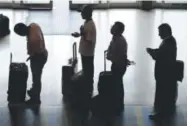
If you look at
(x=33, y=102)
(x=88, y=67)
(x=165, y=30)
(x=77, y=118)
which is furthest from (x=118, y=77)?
(x=33, y=102)

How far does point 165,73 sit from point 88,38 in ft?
5.19

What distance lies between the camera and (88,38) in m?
9.88

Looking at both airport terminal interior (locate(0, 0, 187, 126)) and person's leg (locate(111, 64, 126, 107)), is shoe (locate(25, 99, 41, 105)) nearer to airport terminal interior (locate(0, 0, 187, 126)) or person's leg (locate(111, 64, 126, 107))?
airport terminal interior (locate(0, 0, 187, 126))

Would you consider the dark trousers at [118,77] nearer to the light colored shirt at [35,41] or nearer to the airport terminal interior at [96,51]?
the airport terminal interior at [96,51]

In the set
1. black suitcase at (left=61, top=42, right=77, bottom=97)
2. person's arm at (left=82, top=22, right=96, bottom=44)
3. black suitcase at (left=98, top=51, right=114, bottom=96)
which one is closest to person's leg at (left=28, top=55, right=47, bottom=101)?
black suitcase at (left=61, top=42, right=77, bottom=97)

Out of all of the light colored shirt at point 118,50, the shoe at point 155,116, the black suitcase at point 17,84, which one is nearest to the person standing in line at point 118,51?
the light colored shirt at point 118,50

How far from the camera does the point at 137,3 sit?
22.8m

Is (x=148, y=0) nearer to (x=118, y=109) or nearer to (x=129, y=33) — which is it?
(x=129, y=33)

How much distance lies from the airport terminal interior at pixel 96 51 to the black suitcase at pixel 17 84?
20cm

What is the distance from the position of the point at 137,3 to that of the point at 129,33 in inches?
229

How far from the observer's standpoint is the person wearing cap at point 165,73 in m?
9.16

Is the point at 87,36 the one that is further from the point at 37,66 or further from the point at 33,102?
the point at 33,102

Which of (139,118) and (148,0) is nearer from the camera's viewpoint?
(139,118)

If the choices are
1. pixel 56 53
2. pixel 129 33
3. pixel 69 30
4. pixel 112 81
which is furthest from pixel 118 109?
pixel 69 30
